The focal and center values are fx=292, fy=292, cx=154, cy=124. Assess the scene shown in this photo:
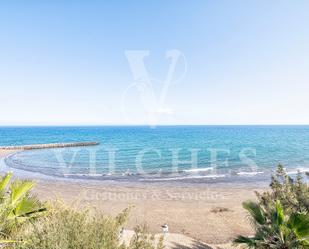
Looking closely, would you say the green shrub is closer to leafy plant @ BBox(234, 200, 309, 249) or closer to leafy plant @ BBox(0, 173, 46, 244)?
leafy plant @ BBox(0, 173, 46, 244)

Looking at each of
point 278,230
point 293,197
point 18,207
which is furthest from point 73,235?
point 293,197

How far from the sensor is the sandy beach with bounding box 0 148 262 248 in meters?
16.9

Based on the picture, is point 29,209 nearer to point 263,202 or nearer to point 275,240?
point 275,240

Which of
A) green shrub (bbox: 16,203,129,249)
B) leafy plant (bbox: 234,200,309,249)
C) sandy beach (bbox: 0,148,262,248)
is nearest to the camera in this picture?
green shrub (bbox: 16,203,129,249)

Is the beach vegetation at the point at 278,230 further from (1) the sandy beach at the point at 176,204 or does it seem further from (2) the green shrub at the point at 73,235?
(1) the sandy beach at the point at 176,204

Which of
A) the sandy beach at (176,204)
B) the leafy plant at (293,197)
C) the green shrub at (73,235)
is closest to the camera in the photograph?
the green shrub at (73,235)

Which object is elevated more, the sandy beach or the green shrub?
the green shrub

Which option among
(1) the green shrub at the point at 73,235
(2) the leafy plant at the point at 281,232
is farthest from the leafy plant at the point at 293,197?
(1) the green shrub at the point at 73,235

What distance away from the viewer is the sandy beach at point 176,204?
1694 centimetres

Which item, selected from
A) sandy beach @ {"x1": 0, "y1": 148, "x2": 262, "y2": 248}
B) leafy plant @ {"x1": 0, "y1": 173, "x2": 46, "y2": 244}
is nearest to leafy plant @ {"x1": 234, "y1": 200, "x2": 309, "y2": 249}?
leafy plant @ {"x1": 0, "y1": 173, "x2": 46, "y2": 244}

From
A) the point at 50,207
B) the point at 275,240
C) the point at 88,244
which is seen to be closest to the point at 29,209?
the point at 50,207

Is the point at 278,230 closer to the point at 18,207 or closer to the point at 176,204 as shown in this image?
the point at 18,207

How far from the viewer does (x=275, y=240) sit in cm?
757

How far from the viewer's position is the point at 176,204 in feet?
74.4
